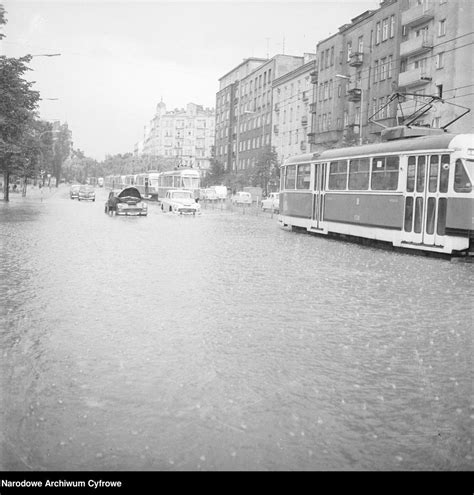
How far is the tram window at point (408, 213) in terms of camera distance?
66.4 feet

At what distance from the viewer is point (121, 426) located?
4.67 meters

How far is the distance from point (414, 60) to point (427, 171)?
1377 inches

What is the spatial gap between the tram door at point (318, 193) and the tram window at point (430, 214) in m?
7.67

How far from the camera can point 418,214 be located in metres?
19.9

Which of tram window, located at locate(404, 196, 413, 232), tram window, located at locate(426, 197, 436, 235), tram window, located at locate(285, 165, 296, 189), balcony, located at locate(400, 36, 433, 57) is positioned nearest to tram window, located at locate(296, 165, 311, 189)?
tram window, located at locate(285, 165, 296, 189)

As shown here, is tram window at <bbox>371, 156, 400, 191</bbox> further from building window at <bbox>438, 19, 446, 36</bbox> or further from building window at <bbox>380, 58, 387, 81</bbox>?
building window at <bbox>380, 58, 387, 81</bbox>

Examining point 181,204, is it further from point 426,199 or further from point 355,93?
point 426,199

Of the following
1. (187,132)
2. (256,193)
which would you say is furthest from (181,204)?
(187,132)

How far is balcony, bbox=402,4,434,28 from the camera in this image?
161 feet

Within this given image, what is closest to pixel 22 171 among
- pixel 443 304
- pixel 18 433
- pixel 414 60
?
pixel 414 60

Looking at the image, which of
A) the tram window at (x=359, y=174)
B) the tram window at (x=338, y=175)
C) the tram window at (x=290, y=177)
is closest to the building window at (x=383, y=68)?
the tram window at (x=290, y=177)

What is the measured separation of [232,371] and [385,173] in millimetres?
16600

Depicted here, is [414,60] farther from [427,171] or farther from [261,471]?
[261,471]

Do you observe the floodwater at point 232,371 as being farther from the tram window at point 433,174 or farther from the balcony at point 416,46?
the balcony at point 416,46
